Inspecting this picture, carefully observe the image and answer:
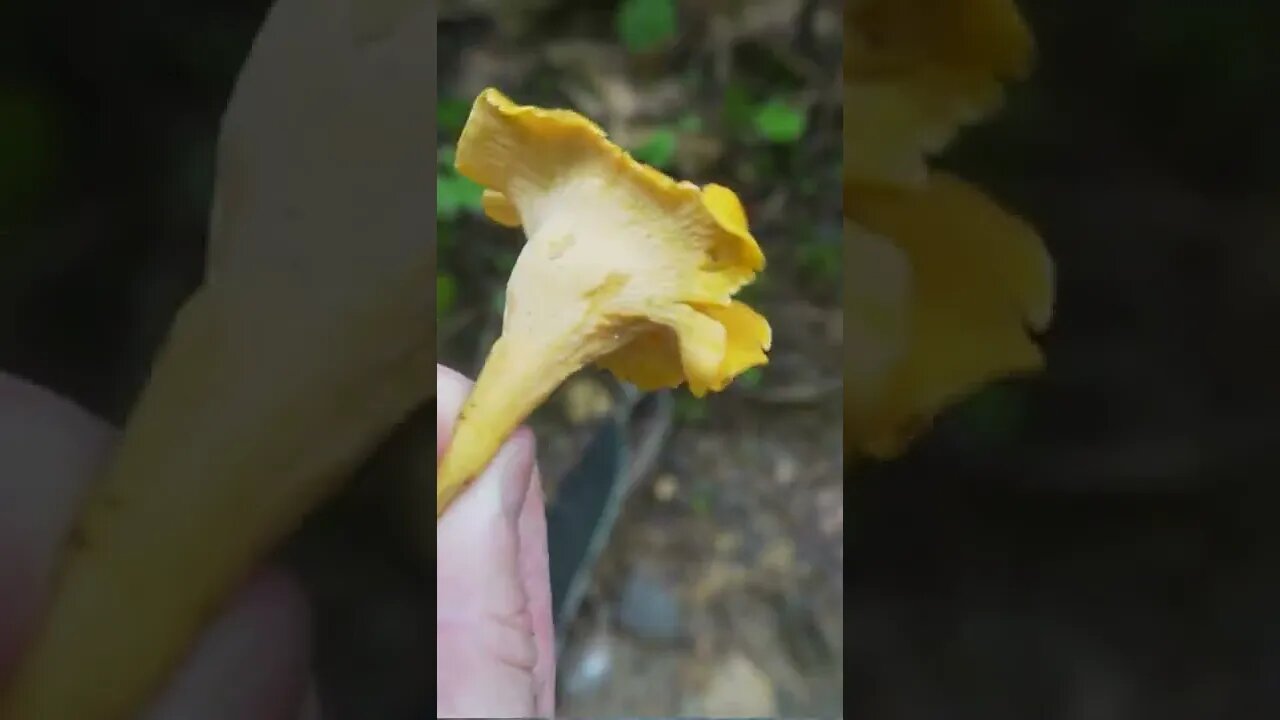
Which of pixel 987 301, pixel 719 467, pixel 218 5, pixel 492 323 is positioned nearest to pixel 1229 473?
→ pixel 987 301

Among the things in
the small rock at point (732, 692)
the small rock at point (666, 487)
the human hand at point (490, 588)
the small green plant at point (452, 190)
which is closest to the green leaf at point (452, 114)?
the small green plant at point (452, 190)

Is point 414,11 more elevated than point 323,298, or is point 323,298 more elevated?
point 414,11

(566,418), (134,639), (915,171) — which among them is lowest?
(134,639)

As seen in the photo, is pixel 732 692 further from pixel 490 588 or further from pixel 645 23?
pixel 645 23

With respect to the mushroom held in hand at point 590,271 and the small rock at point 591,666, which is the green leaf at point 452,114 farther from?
the small rock at point 591,666

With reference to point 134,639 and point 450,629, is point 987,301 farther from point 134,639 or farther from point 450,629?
point 134,639

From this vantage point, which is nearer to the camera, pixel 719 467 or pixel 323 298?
pixel 323 298
